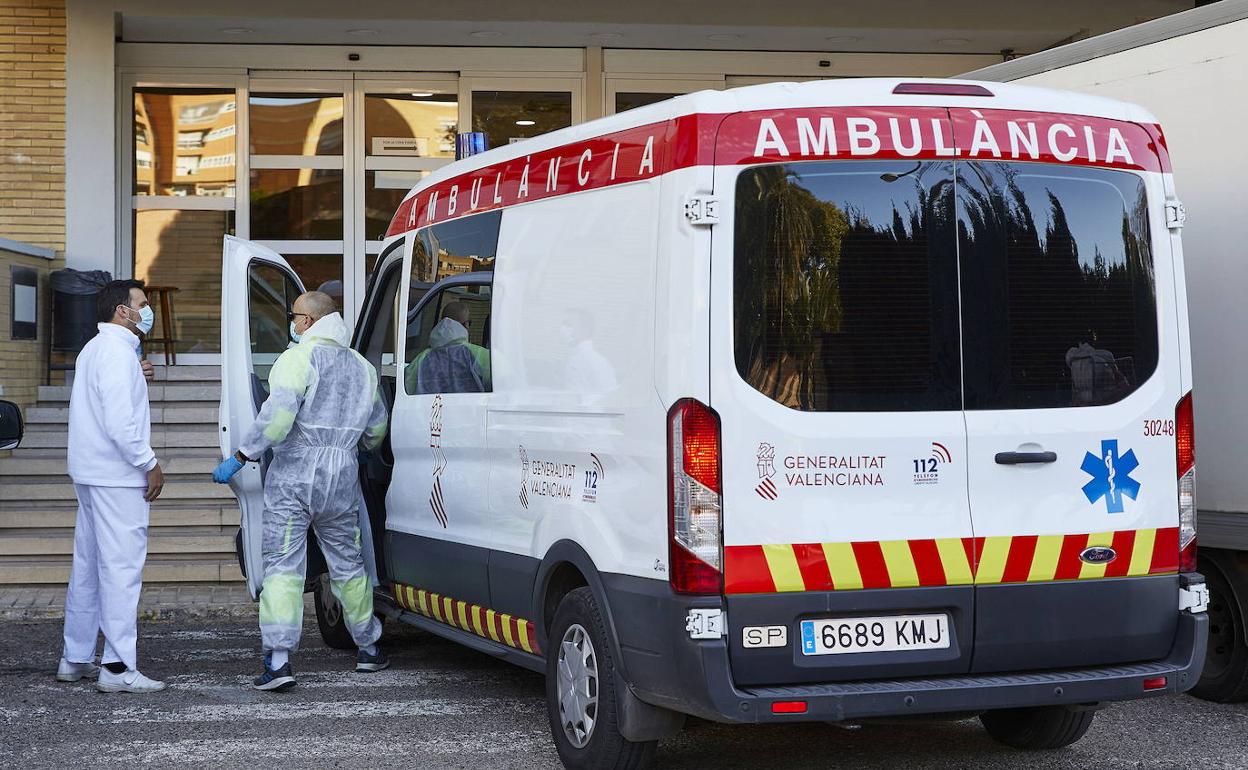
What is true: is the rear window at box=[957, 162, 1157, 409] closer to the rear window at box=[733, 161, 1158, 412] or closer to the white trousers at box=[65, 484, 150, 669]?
the rear window at box=[733, 161, 1158, 412]

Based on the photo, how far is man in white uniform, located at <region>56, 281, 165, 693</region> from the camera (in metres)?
6.70

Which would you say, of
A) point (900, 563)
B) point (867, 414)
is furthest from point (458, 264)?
point (900, 563)

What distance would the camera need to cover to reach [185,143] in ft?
47.2

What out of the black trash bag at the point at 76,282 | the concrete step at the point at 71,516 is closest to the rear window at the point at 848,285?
the concrete step at the point at 71,516

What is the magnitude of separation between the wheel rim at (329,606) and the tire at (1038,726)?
336cm

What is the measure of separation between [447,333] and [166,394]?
275 inches

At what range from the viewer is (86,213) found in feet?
43.5

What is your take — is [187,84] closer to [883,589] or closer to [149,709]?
[149,709]

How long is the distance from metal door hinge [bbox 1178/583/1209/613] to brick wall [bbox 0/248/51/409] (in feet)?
31.2

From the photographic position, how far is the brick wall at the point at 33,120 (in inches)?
517

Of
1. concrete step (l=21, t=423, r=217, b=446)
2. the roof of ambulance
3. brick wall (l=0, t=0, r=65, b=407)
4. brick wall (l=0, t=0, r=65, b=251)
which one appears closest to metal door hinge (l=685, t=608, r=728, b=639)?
the roof of ambulance

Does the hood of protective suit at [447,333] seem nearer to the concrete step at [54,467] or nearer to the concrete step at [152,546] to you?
the concrete step at [152,546]

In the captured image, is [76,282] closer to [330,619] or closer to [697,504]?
[330,619]

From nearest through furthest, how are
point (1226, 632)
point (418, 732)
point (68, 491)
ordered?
point (418, 732) → point (1226, 632) → point (68, 491)
